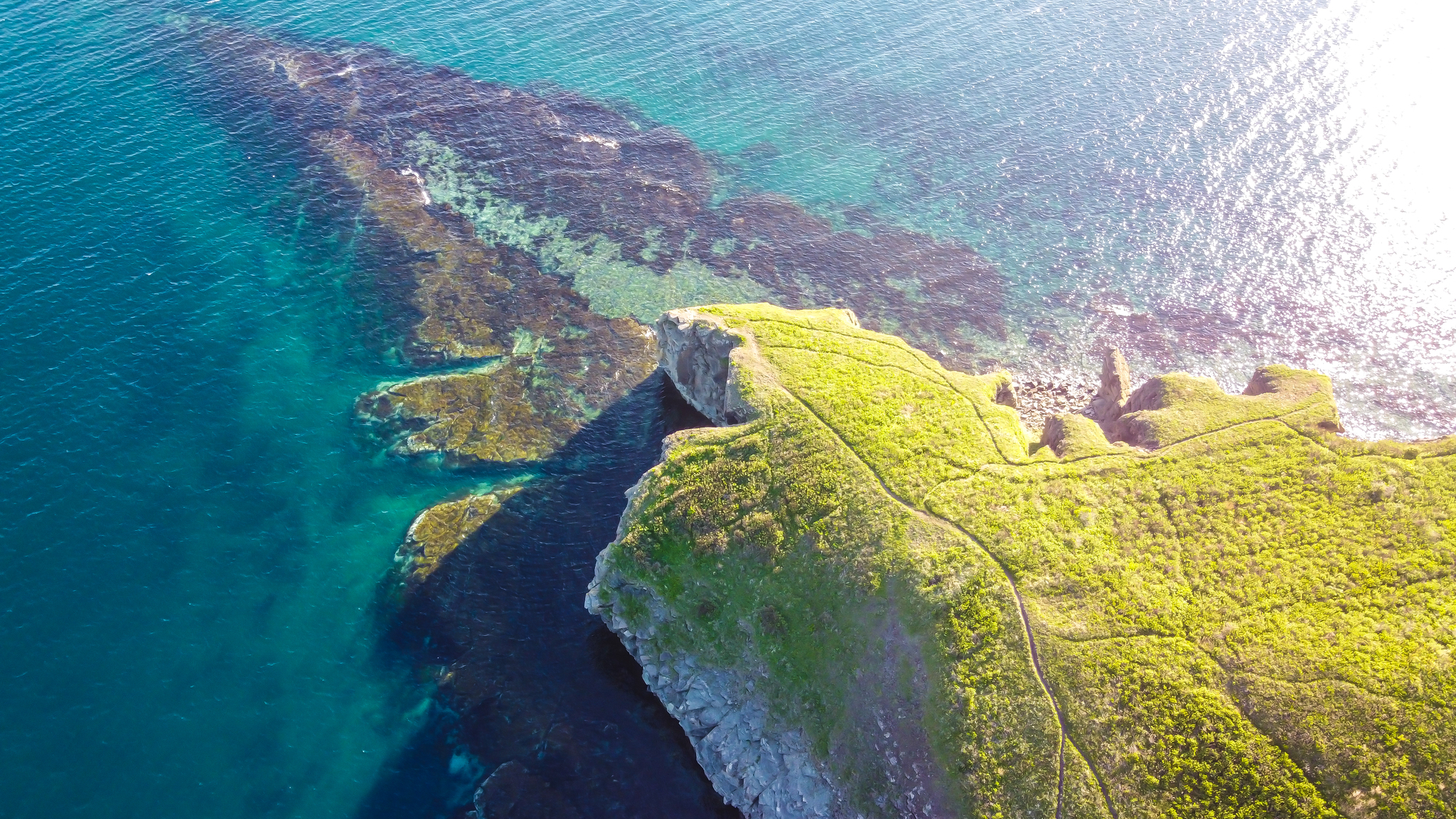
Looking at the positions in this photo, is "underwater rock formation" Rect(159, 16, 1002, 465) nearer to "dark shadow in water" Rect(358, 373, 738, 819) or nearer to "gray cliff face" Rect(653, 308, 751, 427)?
"gray cliff face" Rect(653, 308, 751, 427)

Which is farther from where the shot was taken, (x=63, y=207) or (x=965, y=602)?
(x=63, y=207)

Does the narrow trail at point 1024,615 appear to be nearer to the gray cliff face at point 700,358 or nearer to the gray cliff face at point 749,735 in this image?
the gray cliff face at point 749,735

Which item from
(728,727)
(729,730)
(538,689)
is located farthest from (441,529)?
(729,730)

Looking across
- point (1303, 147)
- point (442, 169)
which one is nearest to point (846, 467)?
point (442, 169)

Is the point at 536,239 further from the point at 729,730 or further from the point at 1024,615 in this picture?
the point at 1024,615

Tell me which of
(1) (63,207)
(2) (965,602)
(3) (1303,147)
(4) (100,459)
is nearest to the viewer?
(2) (965,602)

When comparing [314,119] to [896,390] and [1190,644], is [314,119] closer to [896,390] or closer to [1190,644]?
[896,390]
